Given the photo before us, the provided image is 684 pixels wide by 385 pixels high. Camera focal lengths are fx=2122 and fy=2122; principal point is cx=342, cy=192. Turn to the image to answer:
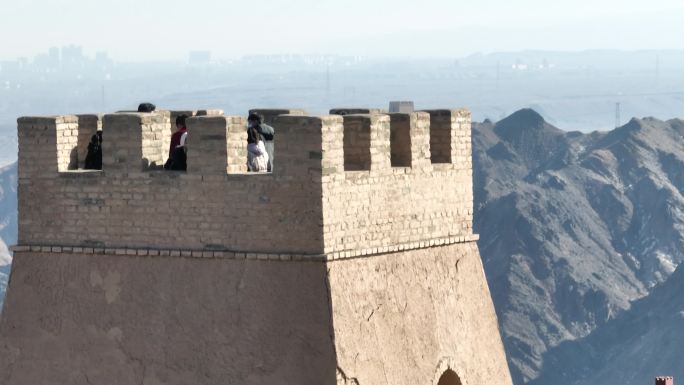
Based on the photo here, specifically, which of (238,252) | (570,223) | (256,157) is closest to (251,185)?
(238,252)

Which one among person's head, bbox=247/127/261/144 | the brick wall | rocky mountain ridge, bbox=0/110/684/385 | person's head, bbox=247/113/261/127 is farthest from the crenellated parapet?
rocky mountain ridge, bbox=0/110/684/385

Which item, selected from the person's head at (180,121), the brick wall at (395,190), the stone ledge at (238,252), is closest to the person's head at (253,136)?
the person's head at (180,121)

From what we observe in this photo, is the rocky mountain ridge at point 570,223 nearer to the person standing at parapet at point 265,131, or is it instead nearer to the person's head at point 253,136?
the person standing at parapet at point 265,131

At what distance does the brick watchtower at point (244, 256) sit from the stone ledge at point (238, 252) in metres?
0.02

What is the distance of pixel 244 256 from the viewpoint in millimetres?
15906

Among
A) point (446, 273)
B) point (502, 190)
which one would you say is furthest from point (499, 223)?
point (446, 273)

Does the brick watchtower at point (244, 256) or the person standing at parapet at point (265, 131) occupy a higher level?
the person standing at parapet at point (265, 131)

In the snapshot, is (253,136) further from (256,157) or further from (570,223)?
(570,223)

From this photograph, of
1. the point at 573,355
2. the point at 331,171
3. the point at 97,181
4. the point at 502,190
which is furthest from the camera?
the point at 502,190

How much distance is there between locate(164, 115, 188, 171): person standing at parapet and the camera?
1633 cm

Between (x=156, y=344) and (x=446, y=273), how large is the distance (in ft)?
8.41

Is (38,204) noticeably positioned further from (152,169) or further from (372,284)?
(372,284)

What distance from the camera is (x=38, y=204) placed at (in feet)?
55.8

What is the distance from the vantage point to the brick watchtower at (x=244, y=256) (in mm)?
15633
